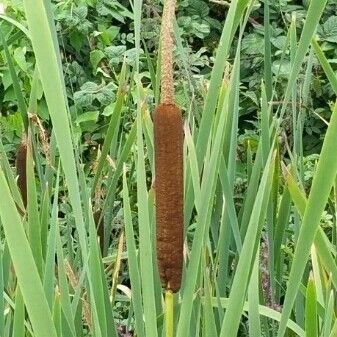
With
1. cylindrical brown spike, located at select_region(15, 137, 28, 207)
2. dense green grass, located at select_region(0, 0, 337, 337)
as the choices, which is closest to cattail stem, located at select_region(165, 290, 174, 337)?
dense green grass, located at select_region(0, 0, 337, 337)

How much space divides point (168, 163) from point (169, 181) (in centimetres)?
1

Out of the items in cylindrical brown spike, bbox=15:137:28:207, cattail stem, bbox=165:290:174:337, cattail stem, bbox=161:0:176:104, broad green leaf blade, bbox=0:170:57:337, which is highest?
cattail stem, bbox=161:0:176:104

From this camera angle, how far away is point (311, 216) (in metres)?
0.52

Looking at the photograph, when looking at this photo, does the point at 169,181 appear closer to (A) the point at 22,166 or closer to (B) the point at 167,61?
(B) the point at 167,61

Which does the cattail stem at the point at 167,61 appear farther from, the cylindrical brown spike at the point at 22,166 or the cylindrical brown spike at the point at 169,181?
the cylindrical brown spike at the point at 22,166

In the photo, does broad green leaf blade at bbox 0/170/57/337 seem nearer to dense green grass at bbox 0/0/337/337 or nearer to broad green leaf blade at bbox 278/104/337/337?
dense green grass at bbox 0/0/337/337

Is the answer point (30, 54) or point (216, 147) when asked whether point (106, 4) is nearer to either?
point (30, 54)

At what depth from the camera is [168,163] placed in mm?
535

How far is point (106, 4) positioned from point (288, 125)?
134 cm

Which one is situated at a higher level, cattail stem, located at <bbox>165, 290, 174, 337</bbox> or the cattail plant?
the cattail plant

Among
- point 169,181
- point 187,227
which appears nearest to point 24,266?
point 169,181

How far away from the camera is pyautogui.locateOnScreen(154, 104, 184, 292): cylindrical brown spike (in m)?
0.54

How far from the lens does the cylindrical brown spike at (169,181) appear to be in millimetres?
536

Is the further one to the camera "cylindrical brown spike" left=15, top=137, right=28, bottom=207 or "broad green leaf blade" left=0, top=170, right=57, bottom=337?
"cylindrical brown spike" left=15, top=137, right=28, bottom=207
